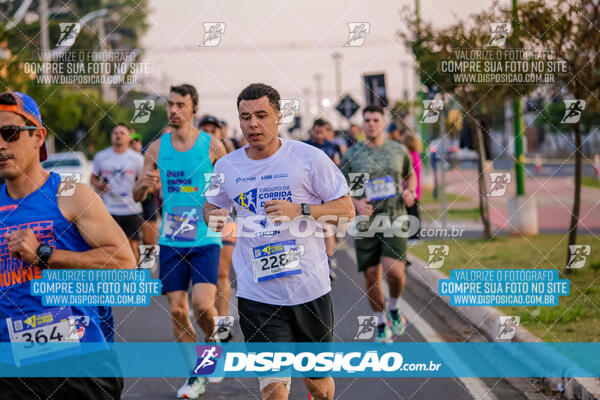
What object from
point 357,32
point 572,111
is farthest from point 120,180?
point 572,111

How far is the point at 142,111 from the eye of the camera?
29.0ft

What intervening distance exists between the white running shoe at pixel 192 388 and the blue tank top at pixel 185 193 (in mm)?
1036

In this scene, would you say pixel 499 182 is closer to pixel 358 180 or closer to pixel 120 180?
pixel 358 180

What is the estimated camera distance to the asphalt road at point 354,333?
21.6 ft

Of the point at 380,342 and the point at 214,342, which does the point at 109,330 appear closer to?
the point at 214,342

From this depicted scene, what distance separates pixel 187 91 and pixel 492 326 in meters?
3.78

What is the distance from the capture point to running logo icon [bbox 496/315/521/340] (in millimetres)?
7762

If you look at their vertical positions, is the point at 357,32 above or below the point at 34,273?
above

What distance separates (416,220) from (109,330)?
23.2 ft

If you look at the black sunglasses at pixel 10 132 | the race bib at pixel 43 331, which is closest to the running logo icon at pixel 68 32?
the black sunglasses at pixel 10 132

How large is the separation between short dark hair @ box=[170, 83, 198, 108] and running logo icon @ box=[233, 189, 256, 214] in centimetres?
220

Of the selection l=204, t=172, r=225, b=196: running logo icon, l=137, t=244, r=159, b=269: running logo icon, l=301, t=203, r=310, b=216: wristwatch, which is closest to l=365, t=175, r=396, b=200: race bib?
l=137, t=244, r=159, b=269: running logo icon

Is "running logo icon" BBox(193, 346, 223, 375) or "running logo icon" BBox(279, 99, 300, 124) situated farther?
"running logo icon" BBox(279, 99, 300, 124)

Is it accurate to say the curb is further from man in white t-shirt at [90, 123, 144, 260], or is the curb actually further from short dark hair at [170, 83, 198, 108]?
man in white t-shirt at [90, 123, 144, 260]
